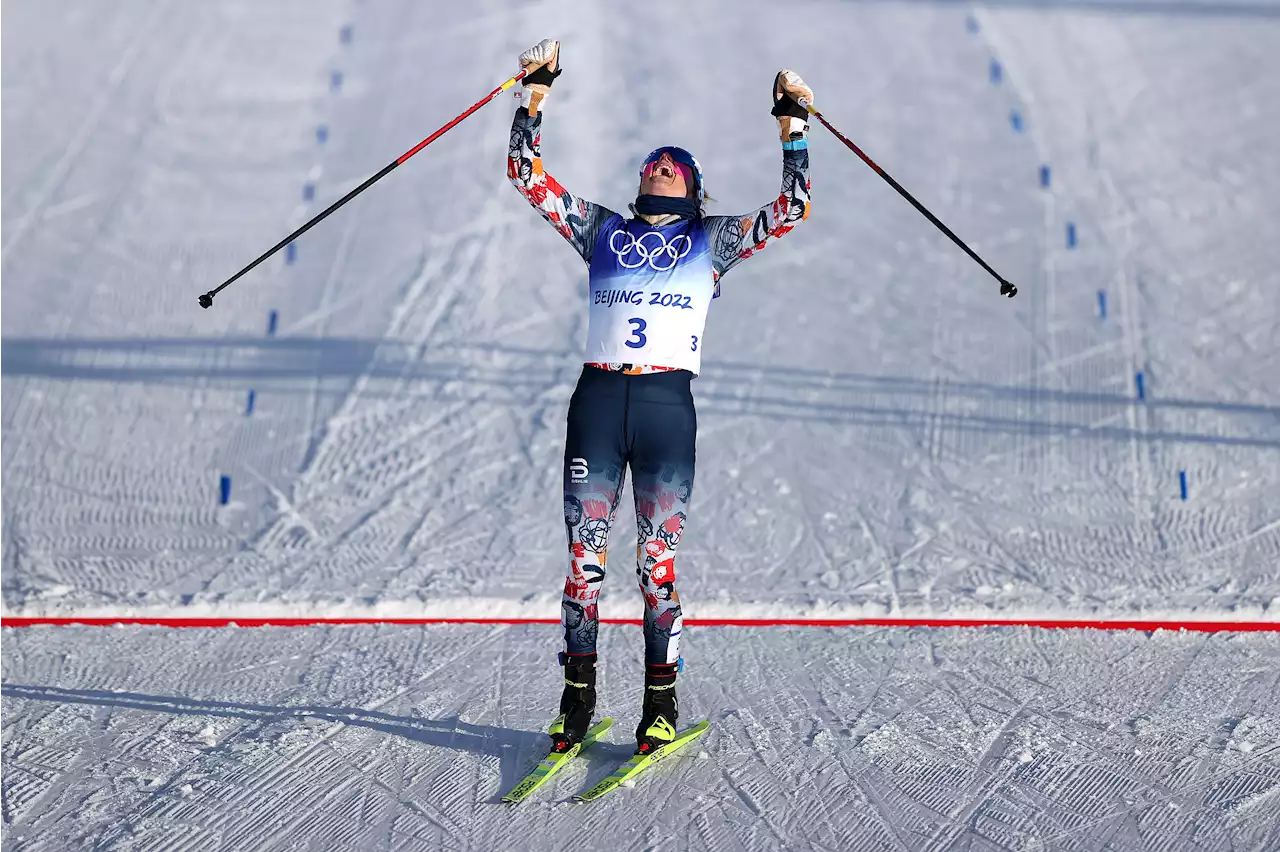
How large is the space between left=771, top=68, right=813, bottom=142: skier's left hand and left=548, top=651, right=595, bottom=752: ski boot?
5.93 feet

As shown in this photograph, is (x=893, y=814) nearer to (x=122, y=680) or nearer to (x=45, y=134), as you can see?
(x=122, y=680)

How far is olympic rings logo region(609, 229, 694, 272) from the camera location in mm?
4414

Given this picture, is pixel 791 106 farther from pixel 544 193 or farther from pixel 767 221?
pixel 544 193

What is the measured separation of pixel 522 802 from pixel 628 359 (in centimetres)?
139

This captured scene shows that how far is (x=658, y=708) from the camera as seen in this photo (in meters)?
4.52

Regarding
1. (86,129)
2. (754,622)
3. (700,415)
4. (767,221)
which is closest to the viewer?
(767,221)

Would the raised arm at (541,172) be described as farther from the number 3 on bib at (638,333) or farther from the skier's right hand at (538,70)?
the number 3 on bib at (638,333)

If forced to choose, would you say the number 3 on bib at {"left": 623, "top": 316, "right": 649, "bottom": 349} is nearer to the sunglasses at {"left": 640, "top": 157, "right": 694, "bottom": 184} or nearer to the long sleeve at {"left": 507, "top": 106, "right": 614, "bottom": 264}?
the long sleeve at {"left": 507, "top": 106, "right": 614, "bottom": 264}

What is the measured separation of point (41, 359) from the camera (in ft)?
28.8

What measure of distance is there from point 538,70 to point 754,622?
2.79 metres

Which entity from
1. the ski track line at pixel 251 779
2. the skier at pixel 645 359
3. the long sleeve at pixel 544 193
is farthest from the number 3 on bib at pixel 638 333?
the ski track line at pixel 251 779

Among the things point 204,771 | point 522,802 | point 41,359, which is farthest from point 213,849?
point 41,359

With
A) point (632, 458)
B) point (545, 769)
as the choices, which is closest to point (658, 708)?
point (545, 769)

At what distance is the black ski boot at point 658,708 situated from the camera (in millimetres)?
4480
